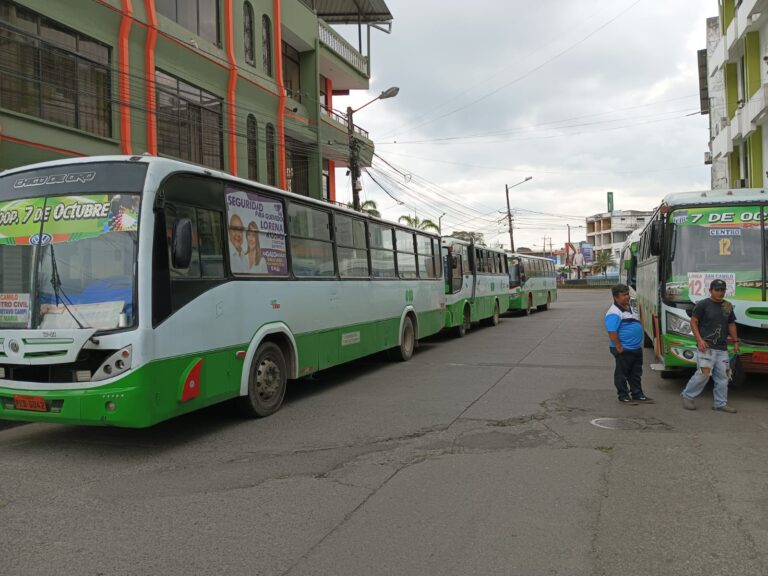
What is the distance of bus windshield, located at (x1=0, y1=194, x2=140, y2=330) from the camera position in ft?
19.7

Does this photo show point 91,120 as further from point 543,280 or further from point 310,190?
point 543,280

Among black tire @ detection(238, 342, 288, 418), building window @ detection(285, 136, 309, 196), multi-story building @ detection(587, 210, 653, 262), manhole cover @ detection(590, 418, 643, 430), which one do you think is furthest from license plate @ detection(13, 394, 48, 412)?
multi-story building @ detection(587, 210, 653, 262)

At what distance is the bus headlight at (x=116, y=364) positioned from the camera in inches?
230

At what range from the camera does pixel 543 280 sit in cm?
3419

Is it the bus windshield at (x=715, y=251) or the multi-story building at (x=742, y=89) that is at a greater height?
the multi-story building at (x=742, y=89)

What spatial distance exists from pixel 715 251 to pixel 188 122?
14.4m

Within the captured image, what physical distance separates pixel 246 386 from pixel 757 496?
205 inches

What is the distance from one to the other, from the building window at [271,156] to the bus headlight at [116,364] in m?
17.1

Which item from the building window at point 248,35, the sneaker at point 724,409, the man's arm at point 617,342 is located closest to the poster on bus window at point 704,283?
the man's arm at point 617,342

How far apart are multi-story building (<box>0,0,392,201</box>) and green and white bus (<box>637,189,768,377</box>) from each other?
11.9 meters

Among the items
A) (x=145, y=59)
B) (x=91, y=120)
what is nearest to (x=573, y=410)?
(x=91, y=120)

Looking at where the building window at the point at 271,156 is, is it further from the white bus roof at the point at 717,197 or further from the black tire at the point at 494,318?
the white bus roof at the point at 717,197

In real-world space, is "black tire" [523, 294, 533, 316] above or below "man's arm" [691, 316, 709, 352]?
below

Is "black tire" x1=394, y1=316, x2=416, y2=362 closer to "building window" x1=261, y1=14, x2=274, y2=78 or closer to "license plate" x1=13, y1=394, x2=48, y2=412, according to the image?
"license plate" x1=13, y1=394, x2=48, y2=412
